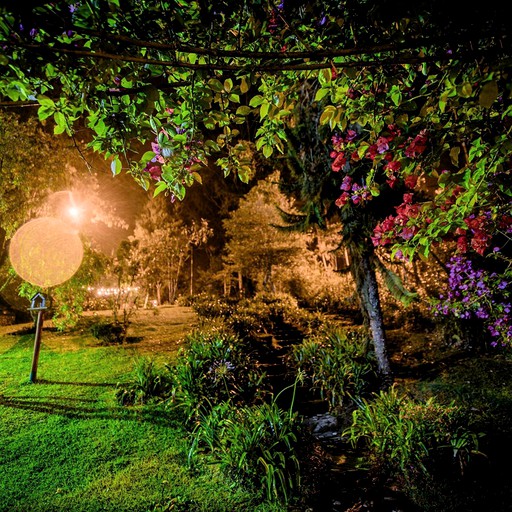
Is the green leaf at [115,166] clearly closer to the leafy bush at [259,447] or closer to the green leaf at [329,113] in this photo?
the green leaf at [329,113]

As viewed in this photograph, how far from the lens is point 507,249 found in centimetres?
791

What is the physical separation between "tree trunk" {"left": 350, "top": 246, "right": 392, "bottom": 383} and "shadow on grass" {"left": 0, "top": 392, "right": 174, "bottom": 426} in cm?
439

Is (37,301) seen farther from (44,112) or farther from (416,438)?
(416,438)

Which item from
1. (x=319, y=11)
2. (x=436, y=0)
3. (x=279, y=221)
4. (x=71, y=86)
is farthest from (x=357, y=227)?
(x=279, y=221)

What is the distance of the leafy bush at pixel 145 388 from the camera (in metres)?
5.91

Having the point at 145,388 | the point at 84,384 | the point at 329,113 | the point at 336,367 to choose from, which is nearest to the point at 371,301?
the point at 336,367

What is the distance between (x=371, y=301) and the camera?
6832 millimetres

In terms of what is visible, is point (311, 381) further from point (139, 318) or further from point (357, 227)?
point (139, 318)

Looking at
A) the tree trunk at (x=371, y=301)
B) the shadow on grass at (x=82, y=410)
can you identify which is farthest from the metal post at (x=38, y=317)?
the tree trunk at (x=371, y=301)

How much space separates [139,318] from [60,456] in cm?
1038

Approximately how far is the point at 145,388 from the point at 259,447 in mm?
3001

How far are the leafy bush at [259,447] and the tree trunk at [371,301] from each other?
10.5ft

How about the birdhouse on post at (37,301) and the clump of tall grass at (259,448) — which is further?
the birdhouse on post at (37,301)

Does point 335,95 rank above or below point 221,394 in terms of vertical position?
above
